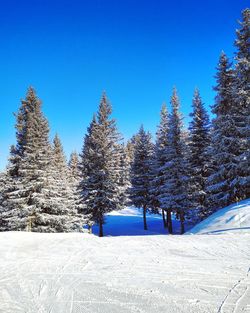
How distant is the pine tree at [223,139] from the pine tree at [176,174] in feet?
11.6

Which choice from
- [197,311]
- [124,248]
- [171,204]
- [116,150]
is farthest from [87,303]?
[116,150]

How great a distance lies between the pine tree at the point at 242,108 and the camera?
18016 millimetres

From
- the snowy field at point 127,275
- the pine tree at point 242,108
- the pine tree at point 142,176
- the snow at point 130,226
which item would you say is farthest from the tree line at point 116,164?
the snowy field at point 127,275

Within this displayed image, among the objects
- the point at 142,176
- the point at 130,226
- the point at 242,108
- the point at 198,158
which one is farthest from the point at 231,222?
the point at 130,226

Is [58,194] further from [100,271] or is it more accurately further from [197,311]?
[197,311]

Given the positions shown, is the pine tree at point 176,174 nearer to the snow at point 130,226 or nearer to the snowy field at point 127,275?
the snow at point 130,226

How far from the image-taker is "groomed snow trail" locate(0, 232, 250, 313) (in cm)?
517

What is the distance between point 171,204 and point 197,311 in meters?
20.0

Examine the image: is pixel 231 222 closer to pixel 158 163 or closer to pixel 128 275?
pixel 128 275

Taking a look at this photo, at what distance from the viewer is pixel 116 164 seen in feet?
95.3

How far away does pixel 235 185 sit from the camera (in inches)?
765

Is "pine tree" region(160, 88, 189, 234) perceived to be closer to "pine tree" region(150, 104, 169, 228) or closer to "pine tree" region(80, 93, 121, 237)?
"pine tree" region(150, 104, 169, 228)

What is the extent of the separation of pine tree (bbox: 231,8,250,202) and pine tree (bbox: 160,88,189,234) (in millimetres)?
5554

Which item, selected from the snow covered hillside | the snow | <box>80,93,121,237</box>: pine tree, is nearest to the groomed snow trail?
the snow covered hillside
